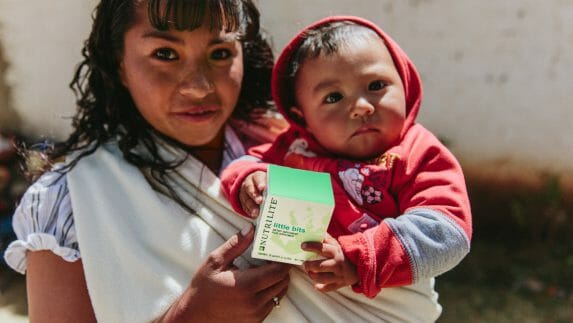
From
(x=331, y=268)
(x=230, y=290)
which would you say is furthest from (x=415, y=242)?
(x=230, y=290)

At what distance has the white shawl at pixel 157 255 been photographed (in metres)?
1.58

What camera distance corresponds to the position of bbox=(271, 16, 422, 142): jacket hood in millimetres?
1772

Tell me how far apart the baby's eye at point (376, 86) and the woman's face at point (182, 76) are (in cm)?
40

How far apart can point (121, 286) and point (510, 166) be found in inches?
92.2

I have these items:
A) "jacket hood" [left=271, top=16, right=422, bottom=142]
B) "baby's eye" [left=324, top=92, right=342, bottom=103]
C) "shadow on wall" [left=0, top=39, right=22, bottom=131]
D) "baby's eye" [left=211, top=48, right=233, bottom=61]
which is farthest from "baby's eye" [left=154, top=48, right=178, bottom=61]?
"shadow on wall" [left=0, top=39, right=22, bottom=131]

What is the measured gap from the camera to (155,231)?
1648 millimetres

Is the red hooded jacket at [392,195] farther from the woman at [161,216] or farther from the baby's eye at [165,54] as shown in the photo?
the baby's eye at [165,54]

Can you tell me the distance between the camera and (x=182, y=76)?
1.68 meters

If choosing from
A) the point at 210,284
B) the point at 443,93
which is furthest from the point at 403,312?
the point at 443,93

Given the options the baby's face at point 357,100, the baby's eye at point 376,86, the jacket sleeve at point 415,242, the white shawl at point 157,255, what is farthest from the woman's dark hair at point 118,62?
the jacket sleeve at point 415,242

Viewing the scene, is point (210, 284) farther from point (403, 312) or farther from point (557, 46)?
point (557, 46)

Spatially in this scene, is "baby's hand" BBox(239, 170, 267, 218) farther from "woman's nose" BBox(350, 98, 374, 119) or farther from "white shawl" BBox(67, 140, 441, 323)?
"woman's nose" BBox(350, 98, 374, 119)

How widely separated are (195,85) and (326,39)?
1.29ft

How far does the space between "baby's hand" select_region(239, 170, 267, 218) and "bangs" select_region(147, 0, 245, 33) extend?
0.44 meters
